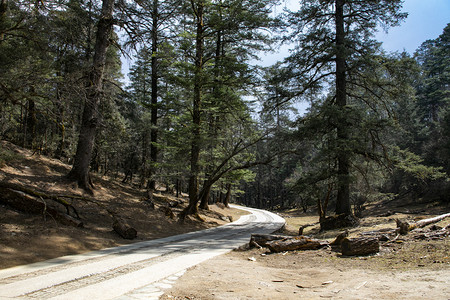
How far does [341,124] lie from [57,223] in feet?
40.3

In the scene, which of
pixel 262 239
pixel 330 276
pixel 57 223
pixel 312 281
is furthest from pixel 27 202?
pixel 330 276

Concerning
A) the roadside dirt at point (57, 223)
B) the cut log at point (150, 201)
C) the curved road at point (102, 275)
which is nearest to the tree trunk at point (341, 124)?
the curved road at point (102, 275)

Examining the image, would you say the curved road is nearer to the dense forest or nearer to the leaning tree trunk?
the dense forest

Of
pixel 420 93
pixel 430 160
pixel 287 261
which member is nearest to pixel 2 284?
pixel 287 261

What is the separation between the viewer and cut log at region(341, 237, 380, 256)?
23.3 feet

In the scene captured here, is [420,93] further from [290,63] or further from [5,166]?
[5,166]

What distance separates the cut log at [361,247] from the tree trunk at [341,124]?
5343 millimetres

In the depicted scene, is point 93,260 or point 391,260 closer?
point 391,260

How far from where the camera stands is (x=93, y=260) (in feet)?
22.3

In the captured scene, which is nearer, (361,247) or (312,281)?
(312,281)

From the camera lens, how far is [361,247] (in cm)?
719

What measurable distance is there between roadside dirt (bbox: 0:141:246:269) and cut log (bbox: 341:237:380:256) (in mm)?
7397

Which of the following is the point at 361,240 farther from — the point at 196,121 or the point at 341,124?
the point at 196,121

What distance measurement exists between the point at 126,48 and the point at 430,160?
92.1 ft
